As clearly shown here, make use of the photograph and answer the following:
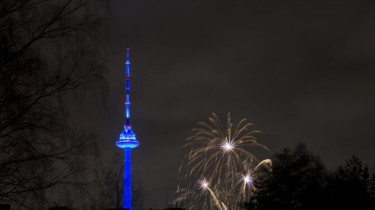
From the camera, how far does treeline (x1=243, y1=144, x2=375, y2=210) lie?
45312 millimetres

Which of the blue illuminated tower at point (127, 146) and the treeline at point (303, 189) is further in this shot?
the blue illuminated tower at point (127, 146)

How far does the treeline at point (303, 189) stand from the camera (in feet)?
149

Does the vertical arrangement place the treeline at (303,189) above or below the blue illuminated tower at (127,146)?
below

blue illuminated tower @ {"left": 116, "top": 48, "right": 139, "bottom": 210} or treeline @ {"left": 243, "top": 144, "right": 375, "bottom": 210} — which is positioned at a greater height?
blue illuminated tower @ {"left": 116, "top": 48, "right": 139, "bottom": 210}

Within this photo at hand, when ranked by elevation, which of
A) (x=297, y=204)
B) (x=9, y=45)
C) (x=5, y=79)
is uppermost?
(x=297, y=204)

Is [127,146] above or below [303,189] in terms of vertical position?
above

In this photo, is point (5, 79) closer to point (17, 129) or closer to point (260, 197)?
point (17, 129)

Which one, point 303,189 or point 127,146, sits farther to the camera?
point 127,146

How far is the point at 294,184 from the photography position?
46.7 metres

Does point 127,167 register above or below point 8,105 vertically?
above

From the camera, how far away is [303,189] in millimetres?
45938

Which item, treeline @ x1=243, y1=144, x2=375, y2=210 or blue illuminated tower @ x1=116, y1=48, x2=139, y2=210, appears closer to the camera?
treeline @ x1=243, y1=144, x2=375, y2=210

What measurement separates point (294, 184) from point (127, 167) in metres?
130

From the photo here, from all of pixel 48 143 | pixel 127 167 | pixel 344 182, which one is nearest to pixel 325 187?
pixel 344 182
